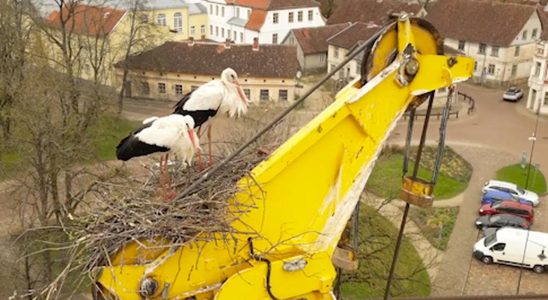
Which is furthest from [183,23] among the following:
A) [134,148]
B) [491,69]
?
[134,148]

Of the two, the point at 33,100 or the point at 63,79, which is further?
the point at 63,79

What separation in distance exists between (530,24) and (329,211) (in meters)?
31.9

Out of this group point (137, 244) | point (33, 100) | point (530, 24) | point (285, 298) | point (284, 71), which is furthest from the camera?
point (530, 24)

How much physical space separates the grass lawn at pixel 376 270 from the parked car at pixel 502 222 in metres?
2.94

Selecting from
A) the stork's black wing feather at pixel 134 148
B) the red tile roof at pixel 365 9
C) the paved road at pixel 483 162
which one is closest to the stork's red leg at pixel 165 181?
the stork's black wing feather at pixel 134 148

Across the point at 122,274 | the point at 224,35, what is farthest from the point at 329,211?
the point at 224,35

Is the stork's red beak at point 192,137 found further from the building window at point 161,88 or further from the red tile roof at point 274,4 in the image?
the red tile roof at point 274,4

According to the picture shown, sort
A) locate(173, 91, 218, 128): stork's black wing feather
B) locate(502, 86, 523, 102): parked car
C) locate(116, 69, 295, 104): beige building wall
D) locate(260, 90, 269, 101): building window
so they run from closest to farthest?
locate(173, 91, 218, 128): stork's black wing feather → locate(116, 69, 295, 104): beige building wall → locate(260, 90, 269, 101): building window → locate(502, 86, 523, 102): parked car

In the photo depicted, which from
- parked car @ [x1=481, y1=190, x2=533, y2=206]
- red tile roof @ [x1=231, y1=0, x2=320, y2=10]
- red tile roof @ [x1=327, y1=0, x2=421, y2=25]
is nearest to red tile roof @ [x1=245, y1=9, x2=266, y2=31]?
red tile roof @ [x1=231, y1=0, x2=320, y2=10]

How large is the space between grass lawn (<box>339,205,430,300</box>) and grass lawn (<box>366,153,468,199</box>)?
332cm

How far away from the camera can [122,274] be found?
194 inches

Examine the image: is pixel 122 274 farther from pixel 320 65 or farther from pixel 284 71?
pixel 320 65

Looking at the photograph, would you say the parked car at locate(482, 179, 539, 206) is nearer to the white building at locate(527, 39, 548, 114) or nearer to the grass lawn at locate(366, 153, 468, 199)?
the grass lawn at locate(366, 153, 468, 199)

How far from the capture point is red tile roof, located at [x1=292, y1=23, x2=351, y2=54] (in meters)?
35.1
